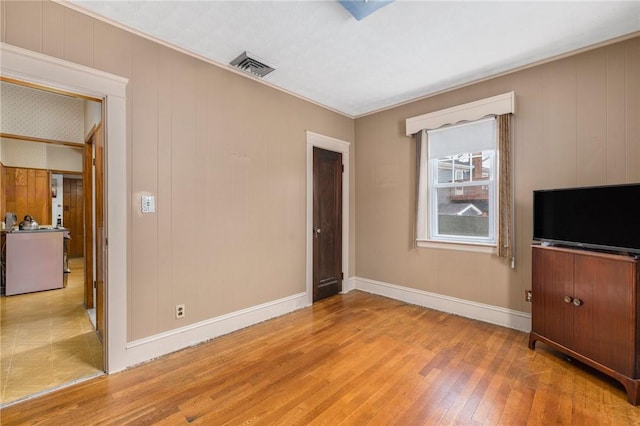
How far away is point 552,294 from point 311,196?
2.75 m

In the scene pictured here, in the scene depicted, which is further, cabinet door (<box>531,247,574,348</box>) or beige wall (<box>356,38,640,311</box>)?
beige wall (<box>356,38,640,311</box>)

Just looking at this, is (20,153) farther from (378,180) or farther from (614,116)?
(614,116)

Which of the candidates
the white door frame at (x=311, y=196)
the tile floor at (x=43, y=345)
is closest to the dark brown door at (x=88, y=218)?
the tile floor at (x=43, y=345)

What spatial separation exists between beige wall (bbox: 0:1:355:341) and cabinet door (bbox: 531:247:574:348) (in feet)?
8.37

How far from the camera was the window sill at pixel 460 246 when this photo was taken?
3.25 meters

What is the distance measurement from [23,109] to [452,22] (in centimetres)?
557

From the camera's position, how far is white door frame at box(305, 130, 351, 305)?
3885 millimetres

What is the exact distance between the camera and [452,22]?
2.30 meters

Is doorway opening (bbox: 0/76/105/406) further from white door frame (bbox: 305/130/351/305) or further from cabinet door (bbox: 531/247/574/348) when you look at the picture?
cabinet door (bbox: 531/247/574/348)

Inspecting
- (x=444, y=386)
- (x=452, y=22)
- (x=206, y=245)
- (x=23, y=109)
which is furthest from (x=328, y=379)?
(x=23, y=109)

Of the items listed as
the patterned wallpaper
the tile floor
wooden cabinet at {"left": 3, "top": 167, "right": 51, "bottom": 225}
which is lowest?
the tile floor

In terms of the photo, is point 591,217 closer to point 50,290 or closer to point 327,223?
point 327,223

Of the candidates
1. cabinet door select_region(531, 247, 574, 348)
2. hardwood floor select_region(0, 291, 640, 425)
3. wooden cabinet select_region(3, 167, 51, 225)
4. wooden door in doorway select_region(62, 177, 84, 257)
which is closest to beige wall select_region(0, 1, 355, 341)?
hardwood floor select_region(0, 291, 640, 425)

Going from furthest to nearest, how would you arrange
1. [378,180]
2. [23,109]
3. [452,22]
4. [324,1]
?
1. [378,180]
2. [23,109]
3. [452,22]
4. [324,1]
